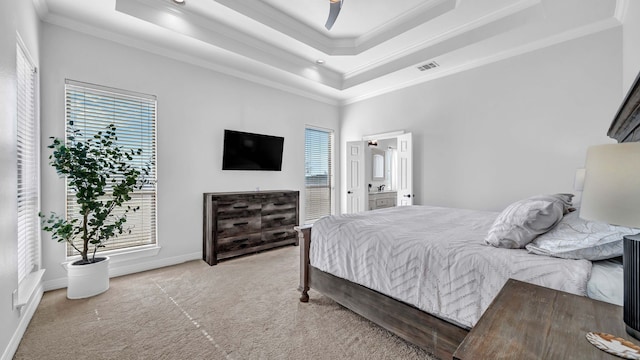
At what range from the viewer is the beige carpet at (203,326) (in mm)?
1841

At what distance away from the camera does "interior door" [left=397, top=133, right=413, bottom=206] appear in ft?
14.8

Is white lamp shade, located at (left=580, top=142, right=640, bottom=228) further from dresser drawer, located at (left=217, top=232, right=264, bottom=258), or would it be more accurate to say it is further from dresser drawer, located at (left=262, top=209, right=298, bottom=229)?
dresser drawer, located at (left=262, top=209, right=298, bottom=229)

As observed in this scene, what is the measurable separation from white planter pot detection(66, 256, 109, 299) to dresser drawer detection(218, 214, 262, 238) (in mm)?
1346

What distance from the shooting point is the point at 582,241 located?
1.35 m

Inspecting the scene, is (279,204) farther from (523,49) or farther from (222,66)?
(523,49)

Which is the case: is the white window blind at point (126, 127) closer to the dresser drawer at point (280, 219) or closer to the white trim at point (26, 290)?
the white trim at point (26, 290)

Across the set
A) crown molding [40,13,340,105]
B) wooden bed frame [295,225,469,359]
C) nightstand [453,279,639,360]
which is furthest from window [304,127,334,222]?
nightstand [453,279,639,360]

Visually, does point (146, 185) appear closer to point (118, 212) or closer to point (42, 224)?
point (118, 212)

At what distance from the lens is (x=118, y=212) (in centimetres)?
328

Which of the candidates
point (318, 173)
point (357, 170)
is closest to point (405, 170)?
point (357, 170)

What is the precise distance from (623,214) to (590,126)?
11.0 feet

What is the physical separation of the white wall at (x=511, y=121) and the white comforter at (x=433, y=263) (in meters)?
1.53

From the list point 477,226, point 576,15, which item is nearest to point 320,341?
point 477,226

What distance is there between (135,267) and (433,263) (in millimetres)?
3539
